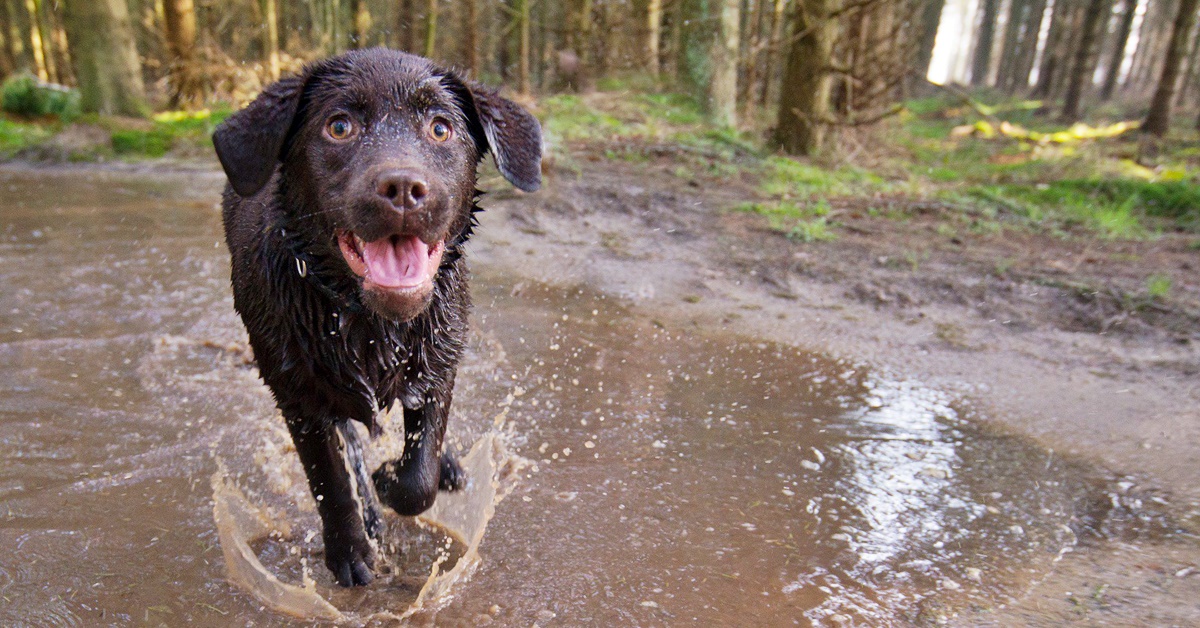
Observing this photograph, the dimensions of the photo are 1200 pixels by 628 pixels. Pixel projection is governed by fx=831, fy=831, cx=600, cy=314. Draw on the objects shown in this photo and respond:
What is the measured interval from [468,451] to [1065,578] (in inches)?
110

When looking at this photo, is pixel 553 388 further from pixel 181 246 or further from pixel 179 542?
pixel 181 246

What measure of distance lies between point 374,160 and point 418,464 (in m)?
1.21

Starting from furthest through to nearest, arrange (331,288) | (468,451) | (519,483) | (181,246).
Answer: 1. (181,246)
2. (468,451)
3. (519,483)
4. (331,288)

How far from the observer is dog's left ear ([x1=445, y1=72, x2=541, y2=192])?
320cm

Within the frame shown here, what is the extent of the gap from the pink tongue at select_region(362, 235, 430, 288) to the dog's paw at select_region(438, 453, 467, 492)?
1396mm

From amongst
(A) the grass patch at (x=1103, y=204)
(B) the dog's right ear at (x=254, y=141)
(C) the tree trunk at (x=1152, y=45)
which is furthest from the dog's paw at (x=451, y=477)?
(C) the tree trunk at (x=1152, y=45)

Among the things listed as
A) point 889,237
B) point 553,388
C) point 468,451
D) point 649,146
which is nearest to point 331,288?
point 468,451

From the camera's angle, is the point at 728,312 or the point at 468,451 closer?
the point at 468,451

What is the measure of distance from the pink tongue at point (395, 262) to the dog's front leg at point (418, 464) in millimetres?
704

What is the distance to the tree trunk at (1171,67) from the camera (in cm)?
1489

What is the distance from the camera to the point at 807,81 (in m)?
12.2

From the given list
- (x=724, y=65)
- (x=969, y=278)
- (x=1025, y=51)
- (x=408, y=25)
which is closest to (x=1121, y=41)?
(x=1025, y=51)

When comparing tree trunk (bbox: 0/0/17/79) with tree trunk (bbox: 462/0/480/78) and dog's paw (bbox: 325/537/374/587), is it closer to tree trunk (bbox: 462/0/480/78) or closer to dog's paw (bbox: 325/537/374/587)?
tree trunk (bbox: 462/0/480/78)

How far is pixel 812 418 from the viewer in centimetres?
482
